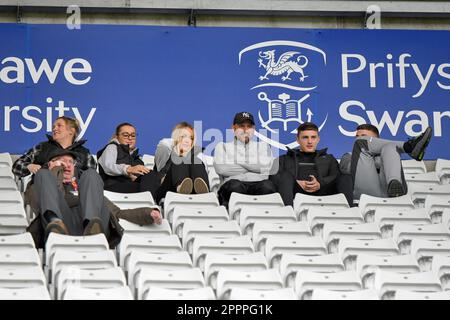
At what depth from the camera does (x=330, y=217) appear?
430 inches

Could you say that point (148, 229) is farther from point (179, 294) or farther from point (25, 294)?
point (25, 294)

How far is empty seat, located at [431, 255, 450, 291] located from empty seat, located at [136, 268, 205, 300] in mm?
1883

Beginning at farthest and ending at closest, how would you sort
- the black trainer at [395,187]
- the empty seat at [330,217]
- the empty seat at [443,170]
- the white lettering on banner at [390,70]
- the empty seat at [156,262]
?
the white lettering on banner at [390,70] < the empty seat at [443,170] < the black trainer at [395,187] < the empty seat at [330,217] < the empty seat at [156,262]

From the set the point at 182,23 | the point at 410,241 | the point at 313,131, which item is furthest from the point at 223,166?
the point at 182,23

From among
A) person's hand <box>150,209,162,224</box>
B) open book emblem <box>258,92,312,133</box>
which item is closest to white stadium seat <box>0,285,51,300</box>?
person's hand <box>150,209,162,224</box>

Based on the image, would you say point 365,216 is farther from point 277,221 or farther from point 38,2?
point 38,2

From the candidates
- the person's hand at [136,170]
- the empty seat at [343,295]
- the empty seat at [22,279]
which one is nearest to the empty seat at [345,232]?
the empty seat at [343,295]

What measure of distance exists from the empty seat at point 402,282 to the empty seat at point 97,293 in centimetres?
185

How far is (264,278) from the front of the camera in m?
9.28

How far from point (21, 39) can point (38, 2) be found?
565 mm

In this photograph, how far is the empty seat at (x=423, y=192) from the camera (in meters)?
12.3

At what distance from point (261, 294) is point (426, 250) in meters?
2.13

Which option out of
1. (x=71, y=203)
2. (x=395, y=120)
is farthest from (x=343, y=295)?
(x=395, y=120)

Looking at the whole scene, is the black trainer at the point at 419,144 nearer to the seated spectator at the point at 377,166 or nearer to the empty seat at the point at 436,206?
the seated spectator at the point at 377,166
